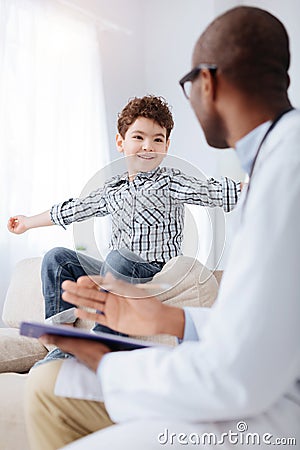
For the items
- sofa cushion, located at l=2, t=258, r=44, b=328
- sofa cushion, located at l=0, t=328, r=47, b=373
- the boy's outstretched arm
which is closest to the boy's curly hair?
the boy's outstretched arm

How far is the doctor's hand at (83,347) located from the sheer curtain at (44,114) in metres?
2.51

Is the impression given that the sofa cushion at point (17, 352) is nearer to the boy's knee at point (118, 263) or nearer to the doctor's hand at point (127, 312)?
the boy's knee at point (118, 263)

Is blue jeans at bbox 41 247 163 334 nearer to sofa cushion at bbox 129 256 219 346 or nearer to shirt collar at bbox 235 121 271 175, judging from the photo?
sofa cushion at bbox 129 256 219 346

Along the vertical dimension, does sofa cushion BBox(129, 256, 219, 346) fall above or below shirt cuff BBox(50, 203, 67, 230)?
below

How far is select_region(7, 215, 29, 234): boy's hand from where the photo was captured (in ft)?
7.95

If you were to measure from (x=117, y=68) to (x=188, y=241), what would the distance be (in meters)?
2.65

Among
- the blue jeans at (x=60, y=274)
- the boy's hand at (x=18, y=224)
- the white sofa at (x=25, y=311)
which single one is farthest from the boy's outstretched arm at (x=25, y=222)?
the white sofa at (x=25, y=311)

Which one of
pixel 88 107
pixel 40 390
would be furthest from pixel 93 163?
pixel 40 390

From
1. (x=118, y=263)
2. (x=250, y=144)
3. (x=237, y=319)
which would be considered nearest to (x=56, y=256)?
(x=118, y=263)

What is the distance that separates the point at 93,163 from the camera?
4117 mm

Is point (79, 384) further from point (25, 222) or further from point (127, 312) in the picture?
point (25, 222)

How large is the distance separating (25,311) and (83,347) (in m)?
1.55

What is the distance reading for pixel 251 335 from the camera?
86 cm

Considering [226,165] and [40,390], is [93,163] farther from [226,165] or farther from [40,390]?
[40,390]
